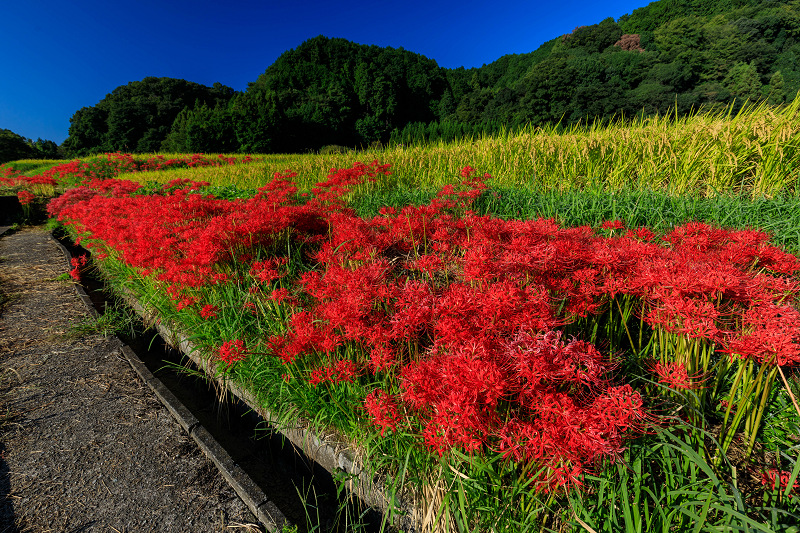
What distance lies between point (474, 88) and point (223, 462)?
2044 inches

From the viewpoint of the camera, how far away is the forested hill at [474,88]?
84.0 feet

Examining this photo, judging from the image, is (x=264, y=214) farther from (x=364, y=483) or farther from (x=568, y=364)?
(x=568, y=364)

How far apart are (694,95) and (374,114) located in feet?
103

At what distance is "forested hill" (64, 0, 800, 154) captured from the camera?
25.6m

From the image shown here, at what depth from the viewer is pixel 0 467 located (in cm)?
189

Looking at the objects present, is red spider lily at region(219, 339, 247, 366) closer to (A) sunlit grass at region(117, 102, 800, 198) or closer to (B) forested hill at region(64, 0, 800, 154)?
(A) sunlit grass at region(117, 102, 800, 198)

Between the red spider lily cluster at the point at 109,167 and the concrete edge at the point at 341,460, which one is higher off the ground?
the red spider lily cluster at the point at 109,167

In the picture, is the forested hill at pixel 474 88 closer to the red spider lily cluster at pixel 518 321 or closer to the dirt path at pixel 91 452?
the red spider lily cluster at pixel 518 321

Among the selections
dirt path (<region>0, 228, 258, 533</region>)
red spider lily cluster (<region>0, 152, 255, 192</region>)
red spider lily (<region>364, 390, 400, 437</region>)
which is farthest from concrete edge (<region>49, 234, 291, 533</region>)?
red spider lily cluster (<region>0, 152, 255, 192</region>)

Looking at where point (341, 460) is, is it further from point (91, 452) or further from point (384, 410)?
point (91, 452)

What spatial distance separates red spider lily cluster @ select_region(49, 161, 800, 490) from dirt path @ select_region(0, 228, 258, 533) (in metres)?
0.72

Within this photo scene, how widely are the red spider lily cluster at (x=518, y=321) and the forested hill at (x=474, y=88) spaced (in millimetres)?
13923

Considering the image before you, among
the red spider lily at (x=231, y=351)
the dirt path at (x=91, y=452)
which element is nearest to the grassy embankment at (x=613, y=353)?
the red spider lily at (x=231, y=351)

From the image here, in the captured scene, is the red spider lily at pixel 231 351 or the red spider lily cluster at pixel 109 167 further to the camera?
the red spider lily cluster at pixel 109 167
